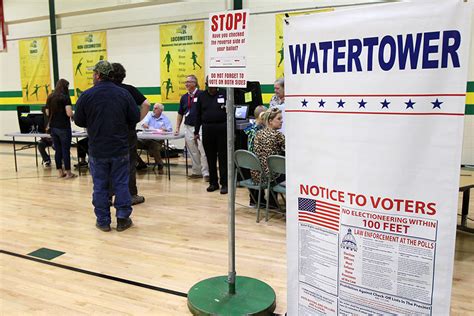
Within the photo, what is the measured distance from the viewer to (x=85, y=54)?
978cm

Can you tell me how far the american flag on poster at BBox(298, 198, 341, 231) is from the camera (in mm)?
1688

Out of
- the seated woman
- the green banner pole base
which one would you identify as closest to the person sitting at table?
the seated woman

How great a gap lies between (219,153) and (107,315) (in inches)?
123

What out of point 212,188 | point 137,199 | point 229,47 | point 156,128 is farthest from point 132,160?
point 229,47

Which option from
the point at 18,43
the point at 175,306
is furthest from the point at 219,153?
the point at 18,43

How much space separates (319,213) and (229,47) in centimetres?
101

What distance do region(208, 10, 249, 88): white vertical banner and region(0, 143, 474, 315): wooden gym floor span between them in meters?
1.35

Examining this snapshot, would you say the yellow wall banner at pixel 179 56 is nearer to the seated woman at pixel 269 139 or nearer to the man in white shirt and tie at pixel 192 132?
the man in white shirt and tie at pixel 192 132

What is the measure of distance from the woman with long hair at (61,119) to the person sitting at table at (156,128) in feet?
3.60

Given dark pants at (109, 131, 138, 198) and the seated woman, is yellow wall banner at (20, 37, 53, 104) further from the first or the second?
the seated woman

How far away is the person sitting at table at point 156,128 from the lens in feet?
22.7

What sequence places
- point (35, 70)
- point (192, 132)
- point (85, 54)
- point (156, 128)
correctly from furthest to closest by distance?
point (35, 70), point (85, 54), point (156, 128), point (192, 132)

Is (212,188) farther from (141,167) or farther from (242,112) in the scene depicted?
(141,167)

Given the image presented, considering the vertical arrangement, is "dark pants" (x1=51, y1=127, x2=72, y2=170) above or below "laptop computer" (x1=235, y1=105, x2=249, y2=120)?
below
